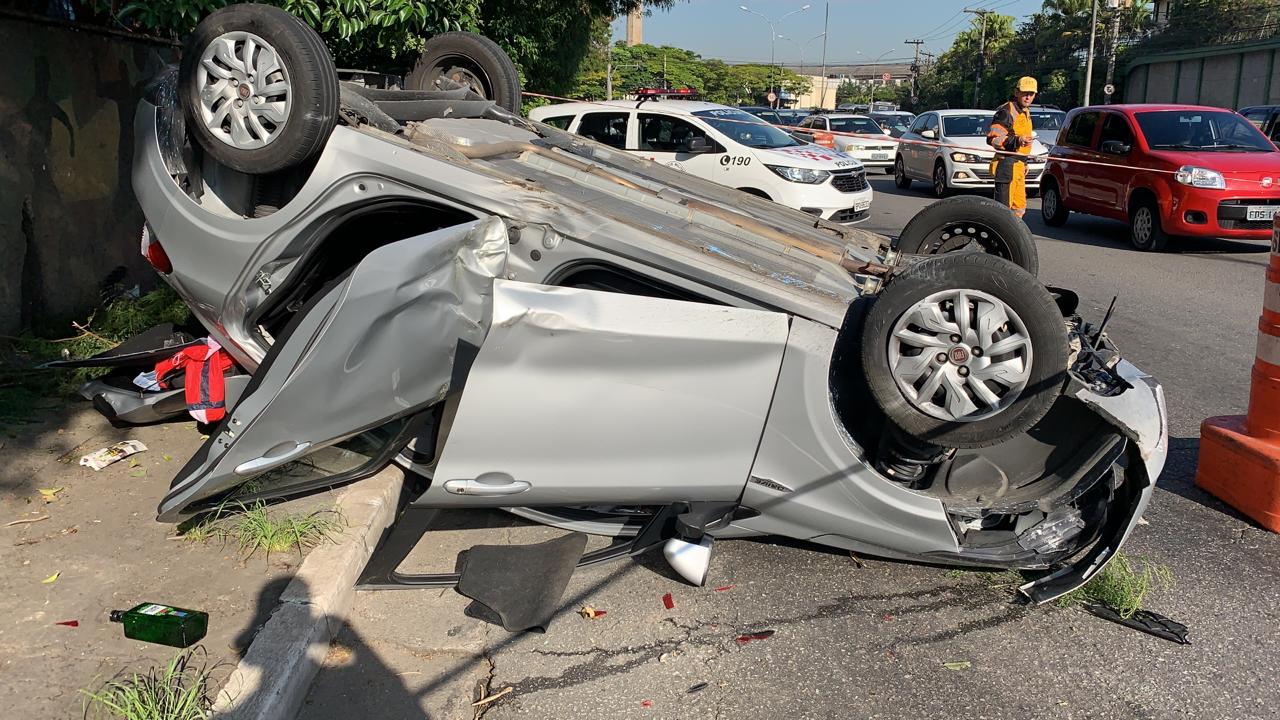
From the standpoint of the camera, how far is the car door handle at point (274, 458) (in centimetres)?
344

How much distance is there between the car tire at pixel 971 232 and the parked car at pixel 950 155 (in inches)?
474

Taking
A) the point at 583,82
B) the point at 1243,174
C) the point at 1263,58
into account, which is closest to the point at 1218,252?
the point at 1243,174


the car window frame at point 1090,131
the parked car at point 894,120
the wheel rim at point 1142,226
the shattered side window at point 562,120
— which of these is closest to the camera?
the wheel rim at point 1142,226

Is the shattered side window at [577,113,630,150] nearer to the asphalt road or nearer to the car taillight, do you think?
the car taillight

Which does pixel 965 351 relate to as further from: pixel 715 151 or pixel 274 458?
pixel 715 151

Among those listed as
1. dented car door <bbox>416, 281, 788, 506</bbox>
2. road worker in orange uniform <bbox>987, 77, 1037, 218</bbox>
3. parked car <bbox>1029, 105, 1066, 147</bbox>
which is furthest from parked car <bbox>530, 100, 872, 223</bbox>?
parked car <bbox>1029, 105, 1066, 147</bbox>

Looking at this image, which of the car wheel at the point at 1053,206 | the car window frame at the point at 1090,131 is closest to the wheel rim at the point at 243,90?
the car window frame at the point at 1090,131

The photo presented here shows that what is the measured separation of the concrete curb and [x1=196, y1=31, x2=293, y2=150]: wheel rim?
61.2 inches

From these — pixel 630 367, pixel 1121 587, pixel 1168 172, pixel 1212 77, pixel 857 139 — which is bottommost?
pixel 1121 587

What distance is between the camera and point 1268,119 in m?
16.7

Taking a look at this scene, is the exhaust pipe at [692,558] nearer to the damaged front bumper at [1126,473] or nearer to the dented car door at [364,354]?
the dented car door at [364,354]

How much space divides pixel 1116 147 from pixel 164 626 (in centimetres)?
1233

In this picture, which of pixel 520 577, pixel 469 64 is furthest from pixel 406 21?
pixel 520 577

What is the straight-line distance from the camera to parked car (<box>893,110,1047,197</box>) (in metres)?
17.1
